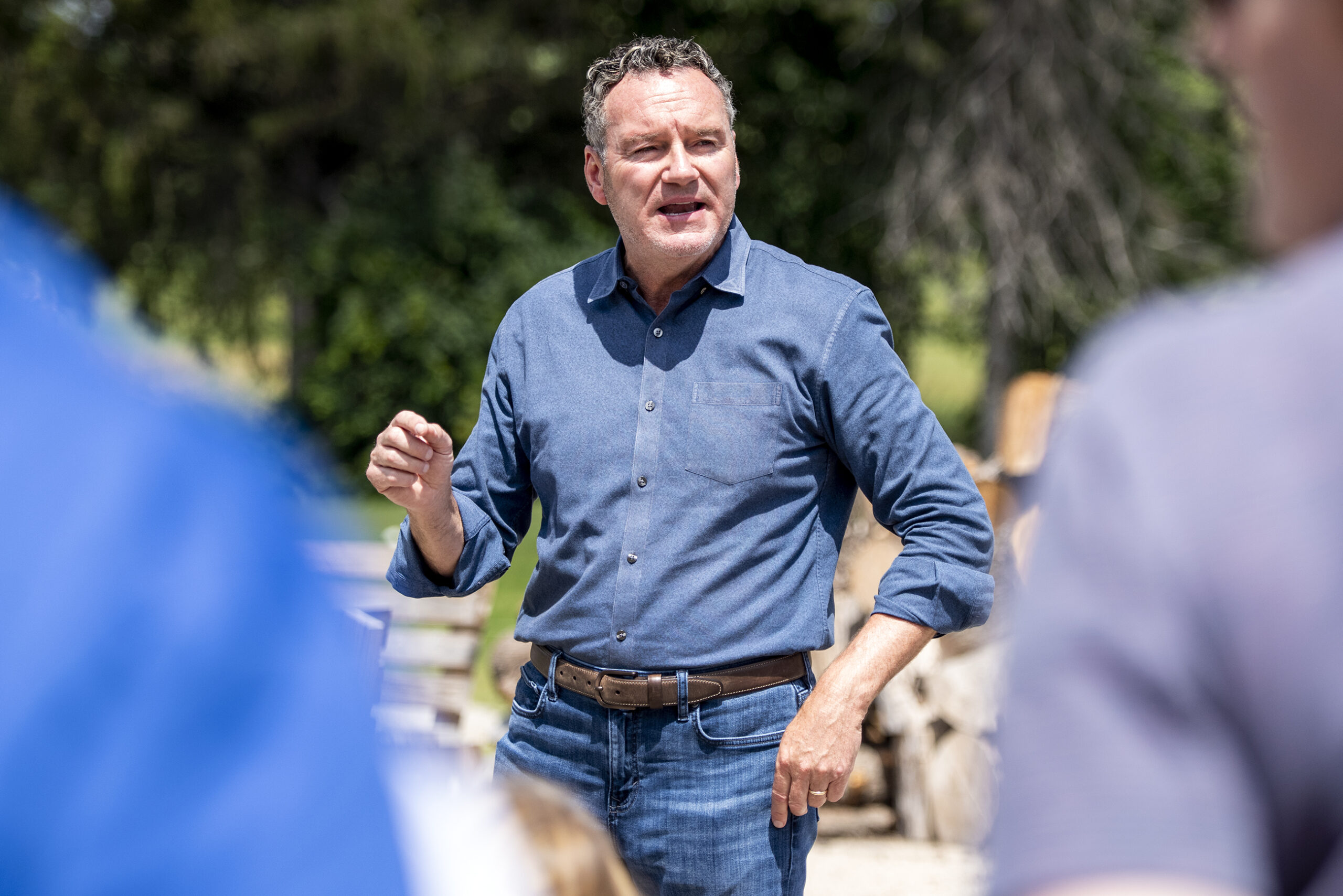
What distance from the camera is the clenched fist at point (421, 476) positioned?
2.08 m

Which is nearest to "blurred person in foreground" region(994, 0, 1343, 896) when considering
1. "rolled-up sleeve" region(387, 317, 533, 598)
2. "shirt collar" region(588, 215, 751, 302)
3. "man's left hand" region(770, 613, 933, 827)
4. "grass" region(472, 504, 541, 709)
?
"man's left hand" region(770, 613, 933, 827)

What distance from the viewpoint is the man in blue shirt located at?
2127mm

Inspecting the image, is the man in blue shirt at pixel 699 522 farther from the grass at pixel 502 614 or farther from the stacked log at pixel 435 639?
the grass at pixel 502 614

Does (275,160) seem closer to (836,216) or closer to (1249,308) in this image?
(836,216)

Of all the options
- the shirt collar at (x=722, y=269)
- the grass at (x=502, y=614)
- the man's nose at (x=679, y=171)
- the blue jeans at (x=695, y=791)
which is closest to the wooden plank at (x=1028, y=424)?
the grass at (x=502, y=614)

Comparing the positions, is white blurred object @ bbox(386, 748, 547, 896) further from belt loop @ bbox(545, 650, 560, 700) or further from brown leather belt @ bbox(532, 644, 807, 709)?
belt loop @ bbox(545, 650, 560, 700)

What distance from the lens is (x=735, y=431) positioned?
7.23 ft

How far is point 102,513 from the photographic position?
0.55 meters

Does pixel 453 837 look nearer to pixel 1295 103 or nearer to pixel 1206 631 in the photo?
pixel 1206 631

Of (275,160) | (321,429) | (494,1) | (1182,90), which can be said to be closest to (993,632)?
(321,429)

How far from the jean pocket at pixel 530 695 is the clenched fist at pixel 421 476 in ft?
0.97

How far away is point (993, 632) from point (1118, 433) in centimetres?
494

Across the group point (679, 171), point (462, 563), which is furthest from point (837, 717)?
point (679, 171)

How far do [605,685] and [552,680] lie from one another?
0.14 m
